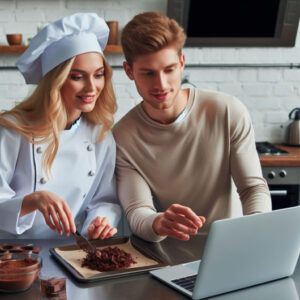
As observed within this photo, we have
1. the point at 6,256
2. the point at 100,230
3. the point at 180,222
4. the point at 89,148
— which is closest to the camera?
the point at 6,256

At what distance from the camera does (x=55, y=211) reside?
151 centimetres

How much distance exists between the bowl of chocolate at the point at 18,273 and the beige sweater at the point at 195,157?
0.61 metres

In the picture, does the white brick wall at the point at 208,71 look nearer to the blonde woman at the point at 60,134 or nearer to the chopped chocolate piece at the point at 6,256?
the blonde woman at the point at 60,134

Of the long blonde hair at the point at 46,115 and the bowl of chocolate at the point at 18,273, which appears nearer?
the bowl of chocolate at the point at 18,273

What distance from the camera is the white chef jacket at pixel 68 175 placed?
1807 mm

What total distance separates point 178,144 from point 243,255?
2.39 feet

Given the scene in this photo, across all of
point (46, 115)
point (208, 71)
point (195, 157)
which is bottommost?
point (208, 71)

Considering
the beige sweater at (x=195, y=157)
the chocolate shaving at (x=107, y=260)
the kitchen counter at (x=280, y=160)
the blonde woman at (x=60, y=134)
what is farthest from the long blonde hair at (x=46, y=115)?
the kitchen counter at (x=280, y=160)

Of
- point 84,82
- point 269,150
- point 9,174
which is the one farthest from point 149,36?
point 269,150

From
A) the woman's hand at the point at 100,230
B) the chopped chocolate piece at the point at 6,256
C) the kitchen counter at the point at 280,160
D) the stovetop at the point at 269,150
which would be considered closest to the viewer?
the chopped chocolate piece at the point at 6,256

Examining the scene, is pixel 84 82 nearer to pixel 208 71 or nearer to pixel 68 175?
pixel 68 175

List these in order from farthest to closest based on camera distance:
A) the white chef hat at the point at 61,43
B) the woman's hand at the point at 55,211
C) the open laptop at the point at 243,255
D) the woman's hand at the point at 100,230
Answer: the white chef hat at the point at 61,43, the woman's hand at the point at 100,230, the woman's hand at the point at 55,211, the open laptop at the point at 243,255

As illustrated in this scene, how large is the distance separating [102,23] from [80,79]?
0.75ft

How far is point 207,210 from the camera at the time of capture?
198 cm
